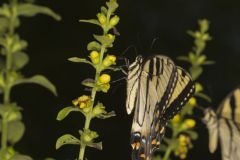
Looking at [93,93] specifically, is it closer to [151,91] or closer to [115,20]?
[115,20]

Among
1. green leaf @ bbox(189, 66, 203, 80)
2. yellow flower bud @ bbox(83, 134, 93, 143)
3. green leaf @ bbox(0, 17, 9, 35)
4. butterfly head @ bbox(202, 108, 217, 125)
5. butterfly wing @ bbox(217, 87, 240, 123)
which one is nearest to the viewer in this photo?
yellow flower bud @ bbox(83, 134, 93, 143)

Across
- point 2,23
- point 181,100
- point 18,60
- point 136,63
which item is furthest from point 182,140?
point 2,23

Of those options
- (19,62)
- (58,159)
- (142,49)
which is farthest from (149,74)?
(142,49)

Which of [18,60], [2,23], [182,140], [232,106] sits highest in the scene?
[2,23]

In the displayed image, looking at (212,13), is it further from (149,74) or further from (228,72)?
(149,74)

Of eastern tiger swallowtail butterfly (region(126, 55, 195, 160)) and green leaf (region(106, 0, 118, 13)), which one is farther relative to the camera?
eastern tiger swallowtail butterfly (region(126, 55, 195, 160))

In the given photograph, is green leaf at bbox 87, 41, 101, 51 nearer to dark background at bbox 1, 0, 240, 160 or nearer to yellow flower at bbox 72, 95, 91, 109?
yellow flower at bbox 72, 95, 91, 109

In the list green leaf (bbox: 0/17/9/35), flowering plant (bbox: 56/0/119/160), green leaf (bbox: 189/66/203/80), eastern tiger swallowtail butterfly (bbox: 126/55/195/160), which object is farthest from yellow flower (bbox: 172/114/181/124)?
green leaf (bbox: 0/17/9/35)
